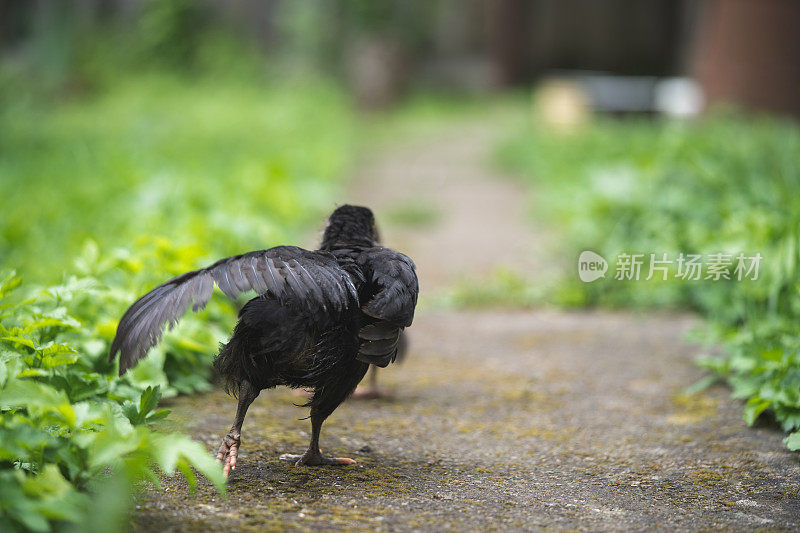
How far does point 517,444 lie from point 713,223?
2733 mm

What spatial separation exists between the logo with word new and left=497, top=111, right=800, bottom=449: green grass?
0.05 meters

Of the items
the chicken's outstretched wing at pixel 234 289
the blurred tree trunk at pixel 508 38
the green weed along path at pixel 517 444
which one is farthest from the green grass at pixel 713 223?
the blurred tree trunk at pixel 508 38

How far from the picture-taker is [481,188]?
365 inches

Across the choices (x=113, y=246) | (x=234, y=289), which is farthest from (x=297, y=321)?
(x=113, y=246)

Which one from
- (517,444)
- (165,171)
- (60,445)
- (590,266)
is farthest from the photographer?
(165,171)

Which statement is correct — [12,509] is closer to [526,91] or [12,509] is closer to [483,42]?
[526,91]

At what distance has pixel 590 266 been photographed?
5562mm

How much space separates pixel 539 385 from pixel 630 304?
5.13 feet

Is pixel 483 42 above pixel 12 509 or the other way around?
above

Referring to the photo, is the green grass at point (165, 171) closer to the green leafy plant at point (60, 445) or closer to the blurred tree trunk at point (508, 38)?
the green leafy plant at point (60, 445)

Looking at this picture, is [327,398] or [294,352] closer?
[294,352]

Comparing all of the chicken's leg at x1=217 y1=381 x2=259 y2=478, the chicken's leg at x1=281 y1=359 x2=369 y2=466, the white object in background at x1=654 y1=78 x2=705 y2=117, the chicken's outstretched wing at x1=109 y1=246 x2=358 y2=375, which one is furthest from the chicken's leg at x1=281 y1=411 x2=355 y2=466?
the white object in background at x1=654 y1=78 x2=705 y2=117

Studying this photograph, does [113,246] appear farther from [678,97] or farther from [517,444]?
[678,97]

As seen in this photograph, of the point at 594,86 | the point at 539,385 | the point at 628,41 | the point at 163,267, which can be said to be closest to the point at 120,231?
the point at 163,267
